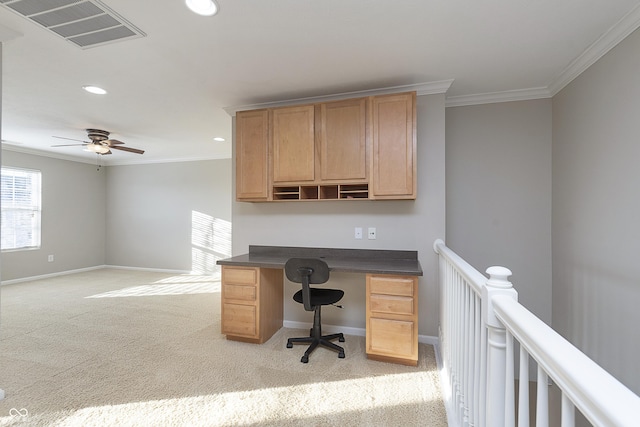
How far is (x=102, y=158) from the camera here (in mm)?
6375

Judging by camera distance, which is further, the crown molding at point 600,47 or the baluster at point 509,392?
the crown molding at point 600,47

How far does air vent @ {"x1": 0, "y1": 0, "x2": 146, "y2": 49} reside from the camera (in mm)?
1672

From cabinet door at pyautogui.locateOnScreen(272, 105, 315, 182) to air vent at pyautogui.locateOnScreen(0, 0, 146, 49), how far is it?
1.28 metres

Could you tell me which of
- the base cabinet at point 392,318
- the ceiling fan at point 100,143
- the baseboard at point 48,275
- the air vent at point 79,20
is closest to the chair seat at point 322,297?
the base cabinet at point 392,318

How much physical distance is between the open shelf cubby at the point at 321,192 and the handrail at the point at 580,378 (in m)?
2.15

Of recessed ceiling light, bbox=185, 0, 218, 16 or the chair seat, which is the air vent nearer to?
recessed ceiling light, bbox=185, 0, 218, 16

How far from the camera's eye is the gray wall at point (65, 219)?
5359 millimetres

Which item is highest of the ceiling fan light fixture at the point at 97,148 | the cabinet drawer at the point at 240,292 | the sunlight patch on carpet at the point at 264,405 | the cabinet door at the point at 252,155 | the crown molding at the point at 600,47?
the crown molding at the point at 600,47

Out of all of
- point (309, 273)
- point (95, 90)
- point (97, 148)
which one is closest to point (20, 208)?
point (97, 148)

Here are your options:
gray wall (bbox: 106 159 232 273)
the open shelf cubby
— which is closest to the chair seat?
the open shelf cubby

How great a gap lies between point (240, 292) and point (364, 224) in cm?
137

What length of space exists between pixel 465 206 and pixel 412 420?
6.79 ft

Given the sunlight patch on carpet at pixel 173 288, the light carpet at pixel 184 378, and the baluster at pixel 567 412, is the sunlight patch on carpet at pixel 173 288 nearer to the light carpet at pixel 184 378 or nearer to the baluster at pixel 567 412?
the light carpet at pixel 184 378

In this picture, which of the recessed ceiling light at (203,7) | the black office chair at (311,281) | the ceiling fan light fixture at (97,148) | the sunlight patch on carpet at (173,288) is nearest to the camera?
the recessed ceiling light at (203,7)
